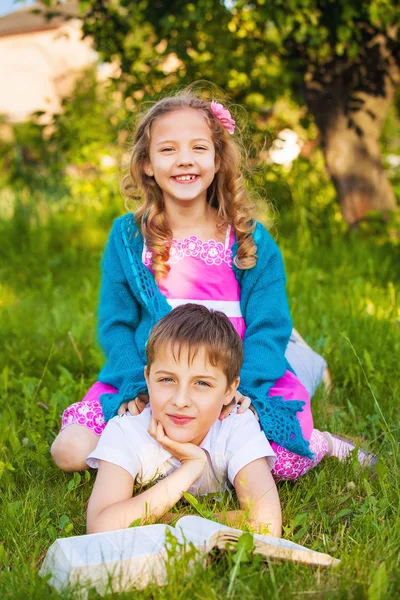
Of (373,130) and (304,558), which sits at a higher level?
(373,130)

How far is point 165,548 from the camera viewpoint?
1728 mm

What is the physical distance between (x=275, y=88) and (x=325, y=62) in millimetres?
480

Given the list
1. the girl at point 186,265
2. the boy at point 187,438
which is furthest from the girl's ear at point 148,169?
the boy at point 187,438

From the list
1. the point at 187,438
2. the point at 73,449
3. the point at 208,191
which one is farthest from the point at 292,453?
the point at 208,191

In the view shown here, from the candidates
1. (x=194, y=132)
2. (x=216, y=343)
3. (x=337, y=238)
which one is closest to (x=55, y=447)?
(x=216, y=343)

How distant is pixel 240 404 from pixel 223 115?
1110mm

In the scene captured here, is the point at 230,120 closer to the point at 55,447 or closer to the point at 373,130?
the point at 55,447

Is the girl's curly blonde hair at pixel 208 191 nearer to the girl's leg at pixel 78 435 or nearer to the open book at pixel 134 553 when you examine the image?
the girl's leg at pixel 78 435

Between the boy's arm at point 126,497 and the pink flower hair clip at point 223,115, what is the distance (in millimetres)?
1299

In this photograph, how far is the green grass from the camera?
5.63ft

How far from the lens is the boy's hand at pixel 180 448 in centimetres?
215

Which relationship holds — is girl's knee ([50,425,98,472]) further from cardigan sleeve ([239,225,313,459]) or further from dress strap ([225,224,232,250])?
dress strap ([225,224,232,250])

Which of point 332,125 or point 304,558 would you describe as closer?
point 304,558

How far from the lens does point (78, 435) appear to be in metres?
2.44
